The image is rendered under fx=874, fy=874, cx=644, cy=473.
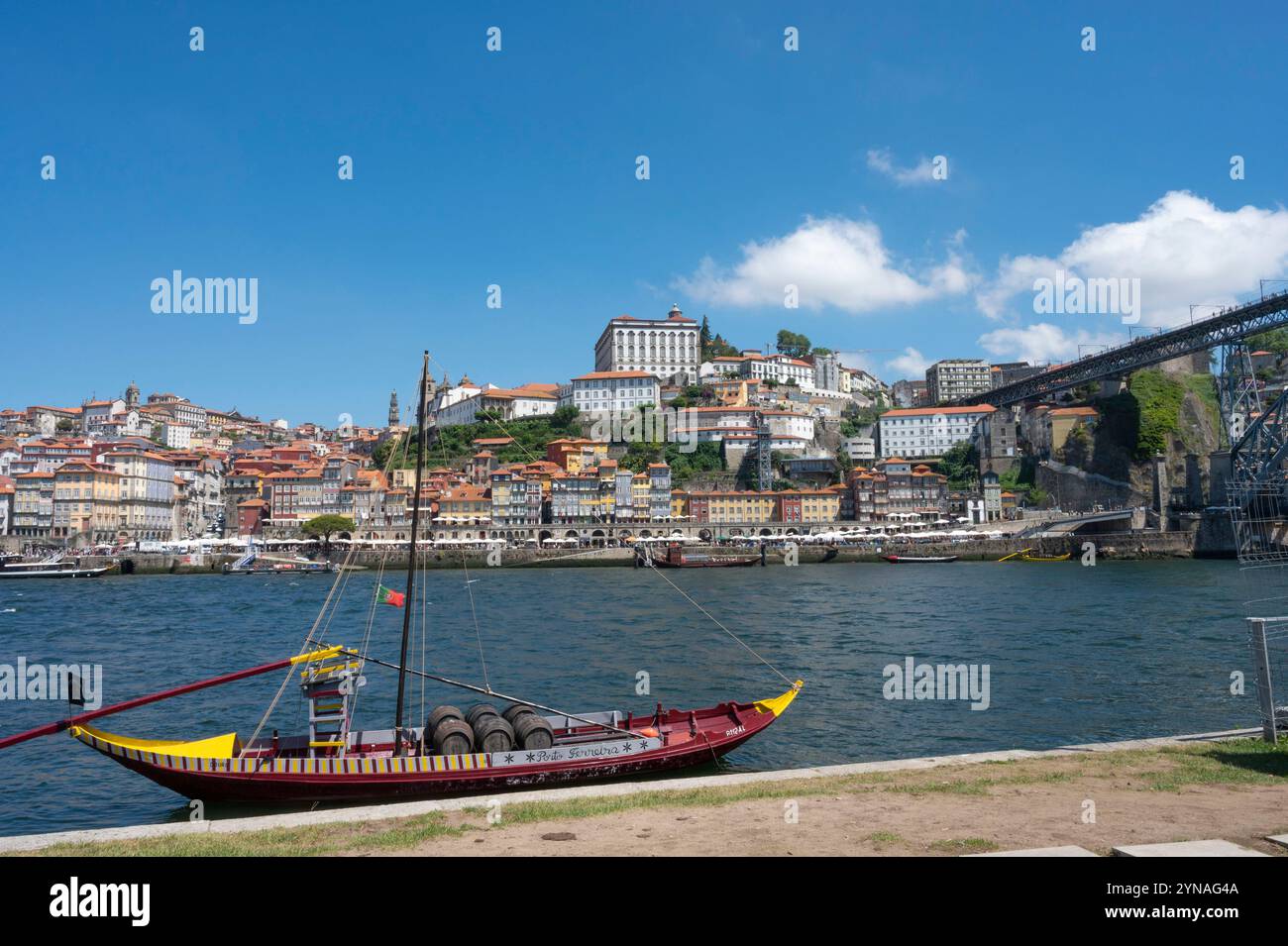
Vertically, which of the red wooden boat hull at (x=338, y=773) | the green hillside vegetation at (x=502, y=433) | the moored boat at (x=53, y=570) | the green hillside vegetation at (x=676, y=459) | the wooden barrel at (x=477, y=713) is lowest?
the moored boat at (x=53, y=570)

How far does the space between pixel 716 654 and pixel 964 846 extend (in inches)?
763

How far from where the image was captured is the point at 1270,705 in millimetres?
9938

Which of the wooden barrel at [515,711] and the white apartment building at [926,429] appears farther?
the white apartment building at [926,429]

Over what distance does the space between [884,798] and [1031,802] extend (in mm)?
1319

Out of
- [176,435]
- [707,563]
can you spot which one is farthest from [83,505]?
[707,563]

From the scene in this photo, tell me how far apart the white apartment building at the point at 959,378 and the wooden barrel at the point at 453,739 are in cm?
12428

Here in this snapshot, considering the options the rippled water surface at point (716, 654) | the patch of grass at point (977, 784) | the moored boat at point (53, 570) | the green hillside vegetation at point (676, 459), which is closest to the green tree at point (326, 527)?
the moored boat at point (53, 570)

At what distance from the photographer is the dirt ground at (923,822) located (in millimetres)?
6840

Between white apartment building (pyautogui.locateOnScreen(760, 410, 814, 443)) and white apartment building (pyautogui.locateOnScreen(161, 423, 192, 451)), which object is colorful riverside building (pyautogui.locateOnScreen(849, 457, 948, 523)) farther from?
white apartment building (pyautogui.locateOnScreen(161, 423, 192, 451))

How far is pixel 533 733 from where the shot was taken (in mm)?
12539

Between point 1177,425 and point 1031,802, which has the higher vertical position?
point 1177,425

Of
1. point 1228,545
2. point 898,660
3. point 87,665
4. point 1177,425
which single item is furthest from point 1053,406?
point 87,665

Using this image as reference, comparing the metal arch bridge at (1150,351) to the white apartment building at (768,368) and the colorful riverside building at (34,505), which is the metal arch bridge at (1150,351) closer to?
the white apartment building at (768,368)
